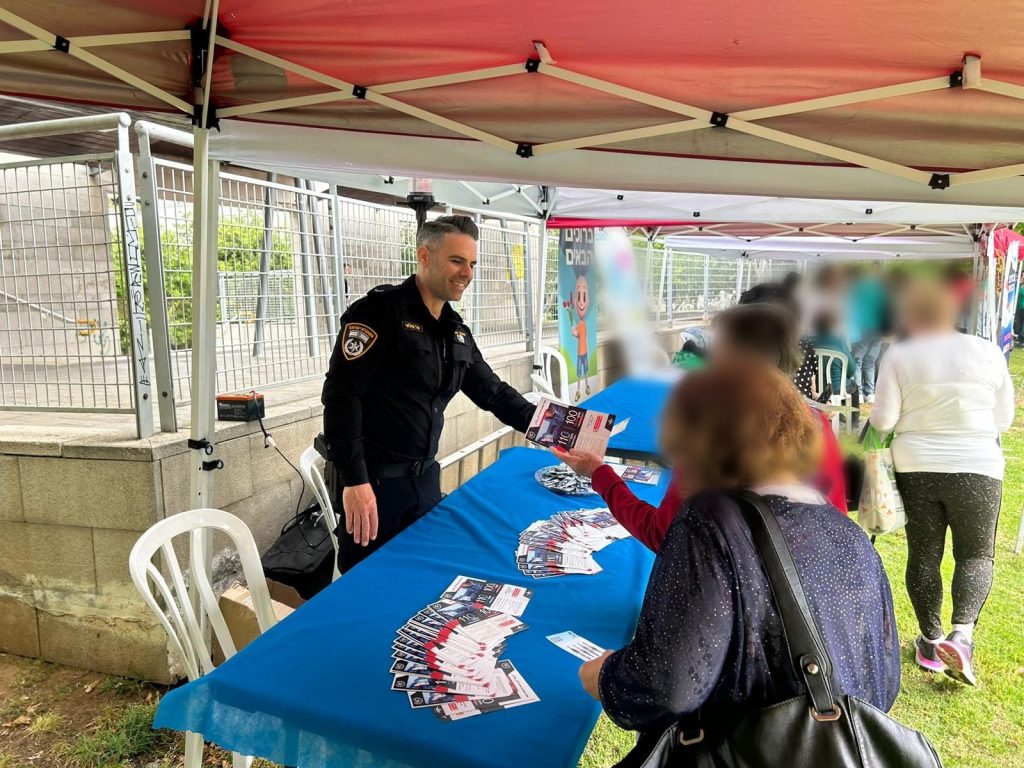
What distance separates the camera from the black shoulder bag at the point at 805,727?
0.85 m

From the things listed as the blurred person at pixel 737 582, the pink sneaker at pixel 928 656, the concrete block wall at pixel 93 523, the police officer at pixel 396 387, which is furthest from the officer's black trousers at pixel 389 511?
the pink sneaker at pixel 928 656

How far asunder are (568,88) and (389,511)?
4.93 feet

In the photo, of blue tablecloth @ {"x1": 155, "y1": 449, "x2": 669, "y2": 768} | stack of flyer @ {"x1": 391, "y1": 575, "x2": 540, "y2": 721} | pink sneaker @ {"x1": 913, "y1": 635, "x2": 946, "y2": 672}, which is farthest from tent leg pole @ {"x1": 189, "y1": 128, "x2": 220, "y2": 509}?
Result: pink sneaker @ {"x1": 913, "y1": 635, "x2": 946, "y2": 672}

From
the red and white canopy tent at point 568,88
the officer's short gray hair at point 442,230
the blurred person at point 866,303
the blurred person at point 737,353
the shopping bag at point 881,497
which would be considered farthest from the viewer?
the blurred person at point 866,303

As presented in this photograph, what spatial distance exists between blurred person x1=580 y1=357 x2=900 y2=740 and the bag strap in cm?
1

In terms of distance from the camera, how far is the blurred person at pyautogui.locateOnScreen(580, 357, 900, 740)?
Answer: 0.88 metres

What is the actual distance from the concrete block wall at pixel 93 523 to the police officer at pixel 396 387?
0.62 meters

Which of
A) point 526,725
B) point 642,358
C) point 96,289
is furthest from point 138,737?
point 642,358

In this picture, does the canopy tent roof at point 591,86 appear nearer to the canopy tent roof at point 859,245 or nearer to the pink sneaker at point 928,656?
the pink sneaker at point 928,656

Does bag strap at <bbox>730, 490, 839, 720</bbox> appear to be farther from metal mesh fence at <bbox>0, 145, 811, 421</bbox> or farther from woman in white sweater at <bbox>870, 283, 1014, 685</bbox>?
metal mesh fence at <bbox>0, 145, 811, 421</bbox>

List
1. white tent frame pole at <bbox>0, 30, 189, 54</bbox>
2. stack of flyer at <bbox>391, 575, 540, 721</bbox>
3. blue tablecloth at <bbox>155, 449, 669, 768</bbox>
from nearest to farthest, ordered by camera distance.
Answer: blue tablecloth at <bbox>155, 449, 669, 768</bbox> → stack of flyer at <bbox>391, 575, 540, 721</bbox> → white tent frame pole at <bbox>0, 30, 189, 54</bbox>

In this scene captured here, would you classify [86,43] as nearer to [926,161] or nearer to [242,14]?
[242,14]

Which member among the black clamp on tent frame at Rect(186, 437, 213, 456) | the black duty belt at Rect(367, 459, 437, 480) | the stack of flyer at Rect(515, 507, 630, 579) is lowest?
the stack of flyer at Rect(515, 507, 630, 579)

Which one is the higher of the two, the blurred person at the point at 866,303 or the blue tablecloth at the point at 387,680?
the blurred person at the point at 866,303
